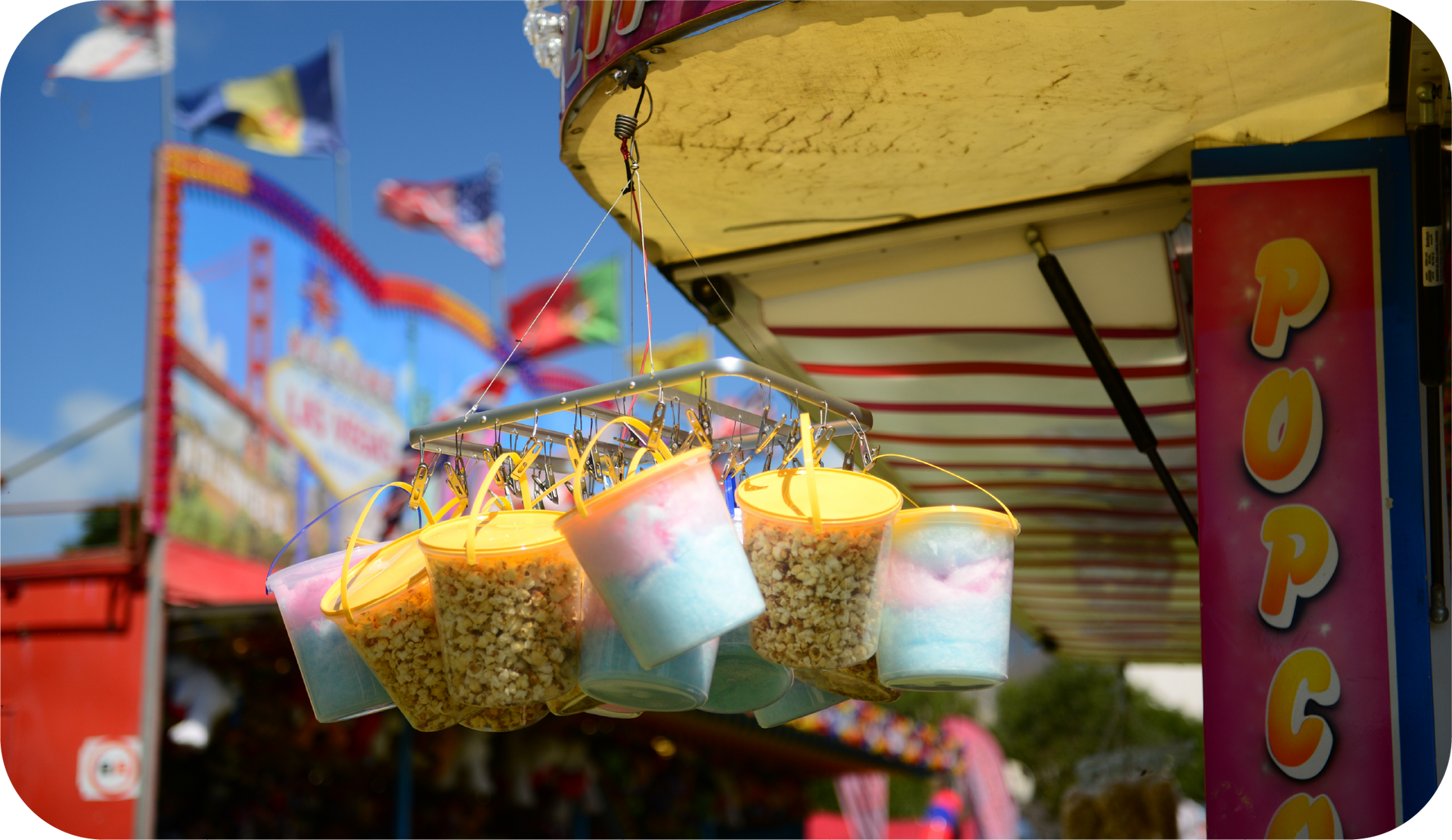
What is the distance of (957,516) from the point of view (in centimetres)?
169

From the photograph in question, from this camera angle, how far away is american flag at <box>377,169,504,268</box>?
1583cm

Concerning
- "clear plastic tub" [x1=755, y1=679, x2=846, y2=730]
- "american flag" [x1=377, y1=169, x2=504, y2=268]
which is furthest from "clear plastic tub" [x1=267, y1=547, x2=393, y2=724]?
"american flag" [x1=377, y1=169, x2=504, y2=268]

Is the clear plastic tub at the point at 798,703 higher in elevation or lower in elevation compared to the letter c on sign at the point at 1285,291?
lower

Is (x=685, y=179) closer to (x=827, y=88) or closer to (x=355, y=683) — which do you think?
(x=827, y=88)

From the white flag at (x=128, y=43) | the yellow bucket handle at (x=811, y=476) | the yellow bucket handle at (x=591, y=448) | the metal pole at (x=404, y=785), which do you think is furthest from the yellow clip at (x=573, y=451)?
the white flag at (x=128, y=43)

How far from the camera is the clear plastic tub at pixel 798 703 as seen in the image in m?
2.02

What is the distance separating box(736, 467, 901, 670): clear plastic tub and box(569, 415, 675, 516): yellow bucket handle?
153 mm

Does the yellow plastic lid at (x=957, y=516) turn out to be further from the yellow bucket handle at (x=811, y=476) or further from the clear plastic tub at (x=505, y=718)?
the clear plastic tub at (x=505, y=718)

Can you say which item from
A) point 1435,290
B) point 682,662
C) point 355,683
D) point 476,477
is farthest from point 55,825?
point 1435,290

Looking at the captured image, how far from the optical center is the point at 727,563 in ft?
4.83

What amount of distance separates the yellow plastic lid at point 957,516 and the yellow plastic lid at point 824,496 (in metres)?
0.10

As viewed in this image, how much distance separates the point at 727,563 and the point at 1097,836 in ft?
17.1

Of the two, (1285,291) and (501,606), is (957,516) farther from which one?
(1285,291)

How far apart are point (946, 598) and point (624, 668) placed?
1.64 ft
